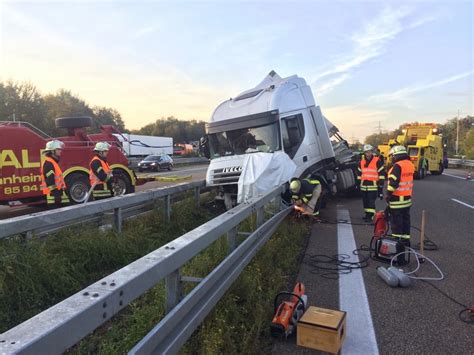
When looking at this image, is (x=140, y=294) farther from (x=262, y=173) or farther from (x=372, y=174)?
(x=372, y=174)

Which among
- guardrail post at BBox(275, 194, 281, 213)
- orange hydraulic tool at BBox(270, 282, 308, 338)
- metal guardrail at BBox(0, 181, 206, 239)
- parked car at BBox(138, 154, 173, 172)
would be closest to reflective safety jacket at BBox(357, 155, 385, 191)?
guardrail post at BBox(275, 194, 281, 213)

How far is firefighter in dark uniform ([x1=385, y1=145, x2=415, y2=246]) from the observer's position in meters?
6.33

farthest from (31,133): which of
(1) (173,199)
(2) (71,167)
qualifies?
(1) (173,199)

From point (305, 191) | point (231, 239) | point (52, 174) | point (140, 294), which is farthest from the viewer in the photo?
point (305, 191)

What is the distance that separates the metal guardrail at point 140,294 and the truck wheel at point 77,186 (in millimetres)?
8298

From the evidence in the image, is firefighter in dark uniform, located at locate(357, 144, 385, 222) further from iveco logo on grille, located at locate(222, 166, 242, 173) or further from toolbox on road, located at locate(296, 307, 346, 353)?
toolbox on road, located at locate(296, 307, 346, 353)

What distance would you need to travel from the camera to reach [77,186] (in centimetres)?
1130

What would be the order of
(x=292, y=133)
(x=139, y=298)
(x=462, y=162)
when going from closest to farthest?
(x=139, y=298) < (x=292, y=133) < (x=462, y=162)

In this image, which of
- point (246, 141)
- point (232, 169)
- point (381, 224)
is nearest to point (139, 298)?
point (381, 224)

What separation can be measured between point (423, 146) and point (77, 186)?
17.8 meters

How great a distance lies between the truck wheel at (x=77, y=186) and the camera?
1108 centimetres

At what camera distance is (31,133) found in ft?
33.6

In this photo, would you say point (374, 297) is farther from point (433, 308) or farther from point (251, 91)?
point (251, 91)

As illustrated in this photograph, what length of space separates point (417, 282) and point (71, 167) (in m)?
9.43
